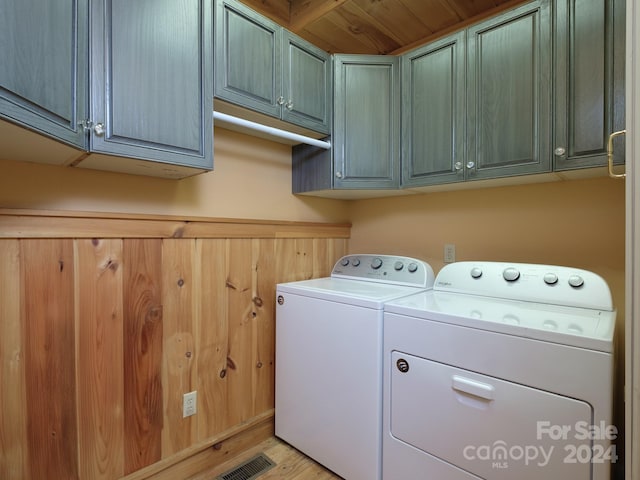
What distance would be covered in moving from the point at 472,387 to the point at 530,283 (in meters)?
0.59

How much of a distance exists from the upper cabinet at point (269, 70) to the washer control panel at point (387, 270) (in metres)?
0.83

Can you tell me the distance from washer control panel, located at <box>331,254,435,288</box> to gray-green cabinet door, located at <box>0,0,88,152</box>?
4.91ft

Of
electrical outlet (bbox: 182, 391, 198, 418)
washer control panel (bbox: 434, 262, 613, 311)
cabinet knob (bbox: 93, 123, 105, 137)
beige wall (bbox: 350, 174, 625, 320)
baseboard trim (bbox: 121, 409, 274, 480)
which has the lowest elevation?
baseboard trim (bbox: 121, 409, 274, 480)

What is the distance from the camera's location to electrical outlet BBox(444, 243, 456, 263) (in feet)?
6.41

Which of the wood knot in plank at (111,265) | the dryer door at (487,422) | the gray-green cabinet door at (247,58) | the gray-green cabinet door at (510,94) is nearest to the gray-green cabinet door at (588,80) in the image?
the gray-green cabinet door at (510,94)

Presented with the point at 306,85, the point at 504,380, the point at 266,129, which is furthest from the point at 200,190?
the point at 504,380

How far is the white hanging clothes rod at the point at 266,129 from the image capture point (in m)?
1.42

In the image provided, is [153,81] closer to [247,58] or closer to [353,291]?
[247,58]

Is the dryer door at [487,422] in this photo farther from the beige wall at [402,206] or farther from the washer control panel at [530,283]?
the beige wall at [402,206]

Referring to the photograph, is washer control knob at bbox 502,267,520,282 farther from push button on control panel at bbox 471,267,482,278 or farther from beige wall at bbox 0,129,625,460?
beige wall at bbox 0,129,625,460

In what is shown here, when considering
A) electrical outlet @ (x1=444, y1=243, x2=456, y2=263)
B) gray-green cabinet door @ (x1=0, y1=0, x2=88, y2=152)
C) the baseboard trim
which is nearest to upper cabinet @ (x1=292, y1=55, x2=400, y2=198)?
electrical outlet @ (x1=444, y1=243, x2=456, y2=263)

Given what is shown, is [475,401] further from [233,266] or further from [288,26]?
[288,26]

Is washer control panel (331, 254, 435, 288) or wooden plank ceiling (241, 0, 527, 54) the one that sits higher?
wooden plank ceiling (241, 0, 527, 54)

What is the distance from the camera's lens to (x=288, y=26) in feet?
6.64
